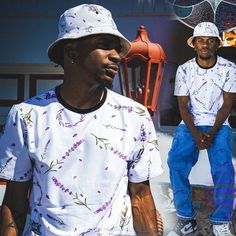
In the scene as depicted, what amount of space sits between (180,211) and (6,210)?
2312mm

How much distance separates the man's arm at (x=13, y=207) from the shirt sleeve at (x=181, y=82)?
2247mm

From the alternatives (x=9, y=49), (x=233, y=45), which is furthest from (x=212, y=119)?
(x=9, y=49)

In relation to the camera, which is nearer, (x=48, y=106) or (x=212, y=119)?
(x=48, y=106)

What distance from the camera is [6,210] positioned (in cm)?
157

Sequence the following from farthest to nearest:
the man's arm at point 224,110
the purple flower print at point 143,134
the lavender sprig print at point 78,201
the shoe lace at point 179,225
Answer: the shoe lace at point 179,225
the man's arm at point 224,110
the purple flower print at point 143,134
the lavender sprig print at point 78,201

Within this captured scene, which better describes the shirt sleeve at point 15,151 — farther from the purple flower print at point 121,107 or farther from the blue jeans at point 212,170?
the blue jeans at point 212,170

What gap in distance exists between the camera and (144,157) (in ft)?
5.09

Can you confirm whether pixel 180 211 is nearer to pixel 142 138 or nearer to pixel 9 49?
pixel 9 49

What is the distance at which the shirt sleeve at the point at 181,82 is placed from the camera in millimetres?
3658

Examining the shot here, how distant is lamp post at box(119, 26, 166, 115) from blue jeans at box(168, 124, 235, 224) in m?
0.32

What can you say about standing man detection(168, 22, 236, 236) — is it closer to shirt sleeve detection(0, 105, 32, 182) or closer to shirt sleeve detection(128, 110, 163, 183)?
shirt sleeve detection(128, 110, 163, 183)

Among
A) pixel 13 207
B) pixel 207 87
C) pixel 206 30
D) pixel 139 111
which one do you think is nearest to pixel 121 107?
pixel 139 111

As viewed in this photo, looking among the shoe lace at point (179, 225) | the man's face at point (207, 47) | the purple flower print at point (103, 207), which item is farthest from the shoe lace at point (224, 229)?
the purple flower print at point (103, 207)

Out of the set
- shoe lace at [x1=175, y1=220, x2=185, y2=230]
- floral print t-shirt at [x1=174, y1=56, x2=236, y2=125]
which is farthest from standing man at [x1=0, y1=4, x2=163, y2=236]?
shoe lace at [x1=175, y1=220, x2=185, y2=230]
